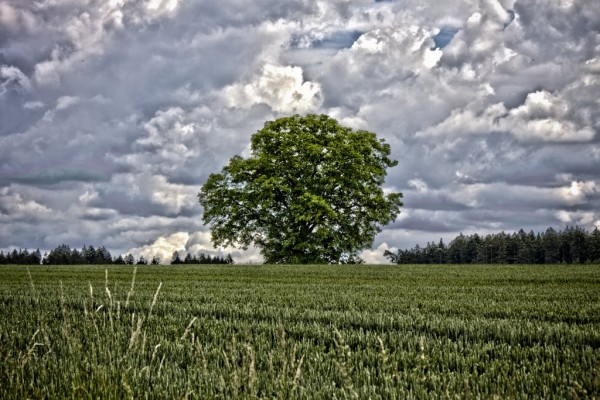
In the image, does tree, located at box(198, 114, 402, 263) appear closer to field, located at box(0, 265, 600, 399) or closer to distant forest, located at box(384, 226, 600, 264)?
field, located at box(0, 265, 600, 399)

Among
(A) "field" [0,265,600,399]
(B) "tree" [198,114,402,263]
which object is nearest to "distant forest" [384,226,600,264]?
(B) "tree" [198,114,402,263]

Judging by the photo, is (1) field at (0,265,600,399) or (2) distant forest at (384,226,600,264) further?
(2) distant forest at (384,226,600,264)

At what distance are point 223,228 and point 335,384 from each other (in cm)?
3678

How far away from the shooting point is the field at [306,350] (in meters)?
4.12

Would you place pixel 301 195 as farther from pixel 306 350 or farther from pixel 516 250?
pixel 516 250

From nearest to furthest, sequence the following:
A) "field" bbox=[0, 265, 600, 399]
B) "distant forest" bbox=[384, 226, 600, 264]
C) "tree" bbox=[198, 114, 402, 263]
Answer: "field" bbox=[0, 265, 600, 399] → "tree" bbox=[198, 114, 402, 263] → "distant forest" bbox=[384, 226, 600, 264]

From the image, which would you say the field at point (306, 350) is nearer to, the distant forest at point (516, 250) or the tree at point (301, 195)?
the tree at point (301, 195)

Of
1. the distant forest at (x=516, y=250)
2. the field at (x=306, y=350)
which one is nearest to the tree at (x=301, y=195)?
the field at (x=306, y=350)

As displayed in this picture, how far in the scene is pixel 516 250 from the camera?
317 feet

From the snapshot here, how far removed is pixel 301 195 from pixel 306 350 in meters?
33.0

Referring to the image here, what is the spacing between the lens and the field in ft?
13.5

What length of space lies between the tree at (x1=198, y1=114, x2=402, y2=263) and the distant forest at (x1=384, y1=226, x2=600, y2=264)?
49.7 meters

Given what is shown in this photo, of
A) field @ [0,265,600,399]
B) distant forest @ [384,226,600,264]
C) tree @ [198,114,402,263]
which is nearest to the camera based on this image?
field @ [0,265,600,399]

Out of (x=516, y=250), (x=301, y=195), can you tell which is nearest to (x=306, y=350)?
(x=301, y=195)
